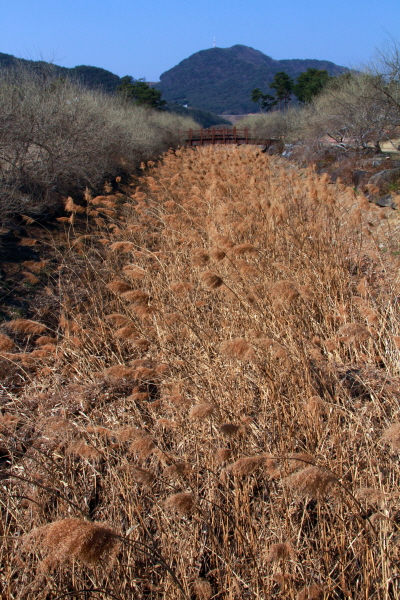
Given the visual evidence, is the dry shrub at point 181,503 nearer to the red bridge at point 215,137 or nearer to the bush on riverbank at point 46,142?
the bush on riverbank at point 46,142

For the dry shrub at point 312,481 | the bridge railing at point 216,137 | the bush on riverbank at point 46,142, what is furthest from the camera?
the bridge railing at point 216,137

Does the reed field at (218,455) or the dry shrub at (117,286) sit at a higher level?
the dry shrub at (117,286)

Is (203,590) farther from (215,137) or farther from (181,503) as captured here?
(215,137)

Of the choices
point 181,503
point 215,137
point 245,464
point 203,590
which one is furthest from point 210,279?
point 215,137

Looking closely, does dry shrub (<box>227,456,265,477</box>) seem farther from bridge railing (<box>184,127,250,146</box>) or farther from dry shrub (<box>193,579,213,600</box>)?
bridge railing (<box>184,127,250,146</box>)

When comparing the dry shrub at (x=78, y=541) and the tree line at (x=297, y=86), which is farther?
the tree line at (x=297, y=86)

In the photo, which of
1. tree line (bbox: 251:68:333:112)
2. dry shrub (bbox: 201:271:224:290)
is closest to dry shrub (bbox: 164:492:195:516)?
dry shrub (bbox: 201:271:224:290)

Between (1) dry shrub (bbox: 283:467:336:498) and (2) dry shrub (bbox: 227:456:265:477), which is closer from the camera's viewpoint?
(1) dry shrub (bbox: 283:467:336:498)

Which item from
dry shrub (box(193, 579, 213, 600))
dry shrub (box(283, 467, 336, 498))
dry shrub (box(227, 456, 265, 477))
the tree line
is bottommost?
dry shrub (box(193, 579, 213, 600))

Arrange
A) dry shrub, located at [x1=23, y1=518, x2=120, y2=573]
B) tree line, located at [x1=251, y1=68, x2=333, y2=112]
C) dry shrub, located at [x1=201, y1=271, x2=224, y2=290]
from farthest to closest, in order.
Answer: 1. tree line, located at [x1=251, y1=68, x2=333, y2=112]
2. dry shrub, located at [x1=201, y1=271, x2=224, y2=290]
3. dry shrub, located at [x1=23, y1=518, x2=120, y2=573]

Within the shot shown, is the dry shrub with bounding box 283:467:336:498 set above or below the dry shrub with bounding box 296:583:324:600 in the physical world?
above

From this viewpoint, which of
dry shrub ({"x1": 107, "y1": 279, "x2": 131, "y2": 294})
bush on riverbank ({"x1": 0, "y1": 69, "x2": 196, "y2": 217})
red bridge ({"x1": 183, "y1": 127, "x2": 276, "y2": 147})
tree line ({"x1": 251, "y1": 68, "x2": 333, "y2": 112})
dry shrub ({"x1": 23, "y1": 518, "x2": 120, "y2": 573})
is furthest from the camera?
tree line ({"x1": 251, "y1": 68, "x2": 333, "y2": 112})

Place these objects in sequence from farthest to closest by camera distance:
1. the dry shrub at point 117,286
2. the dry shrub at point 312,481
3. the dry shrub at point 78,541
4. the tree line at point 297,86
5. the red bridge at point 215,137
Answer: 1. the tree line at point 297,86
2. the red bridge at point 215,137
3. the dry shrub at point 117,286
4. the dry shrub at point 312,481
5. the dry shrub at point 78,541

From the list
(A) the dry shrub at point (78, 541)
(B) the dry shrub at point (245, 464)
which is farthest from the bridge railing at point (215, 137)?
(A) the dry shrub at point (78, 541)
